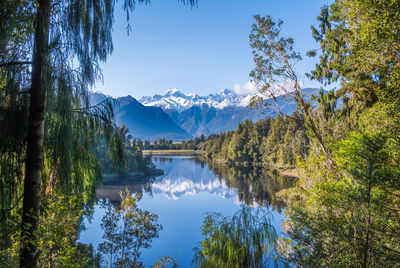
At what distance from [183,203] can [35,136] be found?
30274 millimetres

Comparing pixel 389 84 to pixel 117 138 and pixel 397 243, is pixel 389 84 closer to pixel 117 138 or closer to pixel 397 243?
pixel 397 243

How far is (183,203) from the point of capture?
31328mm

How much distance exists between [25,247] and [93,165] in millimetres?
1115

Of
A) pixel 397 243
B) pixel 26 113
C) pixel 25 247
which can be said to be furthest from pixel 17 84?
pixel 397 243

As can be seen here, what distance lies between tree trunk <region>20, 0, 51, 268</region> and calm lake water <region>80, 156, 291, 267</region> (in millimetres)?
9023

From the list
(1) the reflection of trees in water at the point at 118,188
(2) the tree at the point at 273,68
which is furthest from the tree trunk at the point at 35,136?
(1) the reflection of trees in water at the point at 118,188

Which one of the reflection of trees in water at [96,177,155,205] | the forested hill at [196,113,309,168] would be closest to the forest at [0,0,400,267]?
the reflection of trees in water at [96,177,155,205]

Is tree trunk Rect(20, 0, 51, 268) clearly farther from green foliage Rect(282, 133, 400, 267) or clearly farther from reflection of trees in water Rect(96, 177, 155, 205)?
reflection of trees in water Rect(96, 177, 155, 205)

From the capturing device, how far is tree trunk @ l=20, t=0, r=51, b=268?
2.41 metres

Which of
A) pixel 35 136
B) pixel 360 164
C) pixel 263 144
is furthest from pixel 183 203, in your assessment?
pixel 263 144

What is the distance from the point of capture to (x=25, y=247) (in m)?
2.35

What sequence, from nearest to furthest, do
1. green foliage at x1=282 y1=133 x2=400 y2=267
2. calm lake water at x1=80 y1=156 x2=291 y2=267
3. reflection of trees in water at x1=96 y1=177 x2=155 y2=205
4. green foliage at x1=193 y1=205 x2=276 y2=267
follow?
green foliage at x1=282 y1=133 x2=400 y2=267, green foliage at x1=193 y1=205 x2=276 y2=267, calm lake water at x1=80 y1=156 x2=291 y2=267, reflection of trees in water at x1=96 y1=177 x2=155 y2=205

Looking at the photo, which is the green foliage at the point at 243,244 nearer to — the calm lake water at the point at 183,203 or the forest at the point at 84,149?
the forest at the point at 84,149


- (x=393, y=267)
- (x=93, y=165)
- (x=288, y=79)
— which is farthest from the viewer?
(x=288, y=79)
